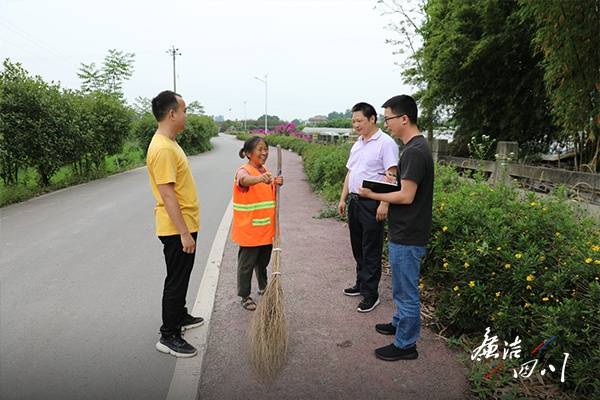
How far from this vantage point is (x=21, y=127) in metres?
9.38

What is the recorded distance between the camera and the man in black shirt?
267 centimetres

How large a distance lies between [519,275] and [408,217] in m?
0.81

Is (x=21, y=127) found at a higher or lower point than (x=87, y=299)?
higher

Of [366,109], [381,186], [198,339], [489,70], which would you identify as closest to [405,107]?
[381,186]

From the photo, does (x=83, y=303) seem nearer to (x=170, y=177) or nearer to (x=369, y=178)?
(x=170, y=177)

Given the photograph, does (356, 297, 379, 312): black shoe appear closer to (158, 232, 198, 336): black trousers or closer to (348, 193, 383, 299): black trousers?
(348, 193, 383, 299): black trousers

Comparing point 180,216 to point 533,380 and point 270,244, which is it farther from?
point 533,380

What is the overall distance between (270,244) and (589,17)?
5.19 m

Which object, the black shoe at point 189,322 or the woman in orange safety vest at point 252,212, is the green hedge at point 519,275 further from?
the black shoe at point 189,322

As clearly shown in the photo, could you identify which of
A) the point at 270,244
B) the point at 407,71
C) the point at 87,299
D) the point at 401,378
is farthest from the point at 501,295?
the point at 407,71

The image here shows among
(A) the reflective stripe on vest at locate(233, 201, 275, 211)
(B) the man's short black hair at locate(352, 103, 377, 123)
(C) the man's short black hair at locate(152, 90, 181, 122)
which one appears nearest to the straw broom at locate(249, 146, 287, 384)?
(A) the reflective stripe on vest at locate(233, 201, 275, 211)

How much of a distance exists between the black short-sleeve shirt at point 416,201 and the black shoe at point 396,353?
2.53 ft

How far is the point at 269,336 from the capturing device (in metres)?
2.83

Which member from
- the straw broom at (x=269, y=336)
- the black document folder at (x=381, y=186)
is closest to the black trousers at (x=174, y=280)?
the straw broom at (x=269, y=336)
